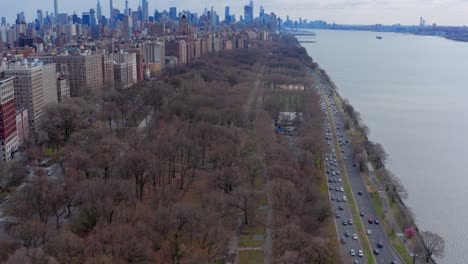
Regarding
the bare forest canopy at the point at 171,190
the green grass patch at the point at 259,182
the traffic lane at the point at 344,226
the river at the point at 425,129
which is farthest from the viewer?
the green grass patch at the point at 259,182

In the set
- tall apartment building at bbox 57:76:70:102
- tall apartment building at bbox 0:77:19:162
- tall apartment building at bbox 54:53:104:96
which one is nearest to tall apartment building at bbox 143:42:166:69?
tall apartment building at bbox 54:53:104:96

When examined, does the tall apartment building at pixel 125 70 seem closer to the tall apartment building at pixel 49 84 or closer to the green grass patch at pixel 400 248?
the tall apartment building at pixel 49 84

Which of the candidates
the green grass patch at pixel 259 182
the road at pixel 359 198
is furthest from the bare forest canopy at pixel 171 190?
the road at pixel 359 198

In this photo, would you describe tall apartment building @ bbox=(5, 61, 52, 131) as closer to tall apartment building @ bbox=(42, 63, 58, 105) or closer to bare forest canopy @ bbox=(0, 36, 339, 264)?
tall apartment building @ bbox=(42, 63, 58, 105)

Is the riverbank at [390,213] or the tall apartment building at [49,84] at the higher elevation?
the tall apartment building at [49,84]

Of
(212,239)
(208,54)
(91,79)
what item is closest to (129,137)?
(212,239)
